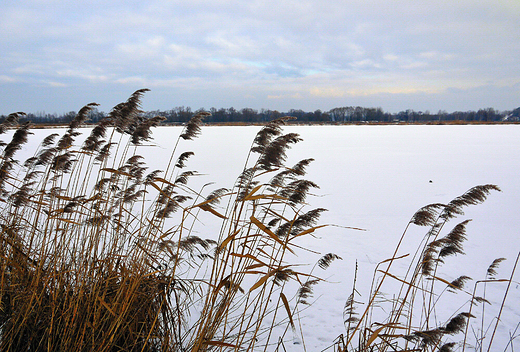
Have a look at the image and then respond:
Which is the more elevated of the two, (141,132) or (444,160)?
(141,132)

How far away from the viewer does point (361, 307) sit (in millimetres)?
4359

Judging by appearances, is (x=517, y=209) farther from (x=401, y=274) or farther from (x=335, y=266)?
(x=335, y=266)

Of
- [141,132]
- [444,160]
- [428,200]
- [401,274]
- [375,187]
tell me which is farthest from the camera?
[444,160]

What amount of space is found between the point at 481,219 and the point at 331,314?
5559mm

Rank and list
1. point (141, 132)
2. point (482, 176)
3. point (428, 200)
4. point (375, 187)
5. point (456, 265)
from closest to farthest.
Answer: point (141, 132)
point (456, 265)
point (428, 200)
point (375, 187)
point (482, 176)

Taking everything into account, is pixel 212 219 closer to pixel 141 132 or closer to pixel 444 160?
pixel 141 132

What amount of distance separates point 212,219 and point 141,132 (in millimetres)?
5141

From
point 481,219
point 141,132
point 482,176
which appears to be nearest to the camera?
point 141,132

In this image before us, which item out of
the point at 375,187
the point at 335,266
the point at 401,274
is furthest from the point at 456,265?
the point at 375,187

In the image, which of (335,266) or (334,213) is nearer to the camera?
(335,266)

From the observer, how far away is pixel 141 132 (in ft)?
9.84

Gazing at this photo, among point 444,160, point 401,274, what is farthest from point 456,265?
point 444,160

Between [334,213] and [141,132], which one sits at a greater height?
[141,132]

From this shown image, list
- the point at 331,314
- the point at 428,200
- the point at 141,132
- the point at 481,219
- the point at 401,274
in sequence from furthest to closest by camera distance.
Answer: the point at 428,200
the point at 481,219
the point at 401,274
the point at 331,314
the point at 141,132
